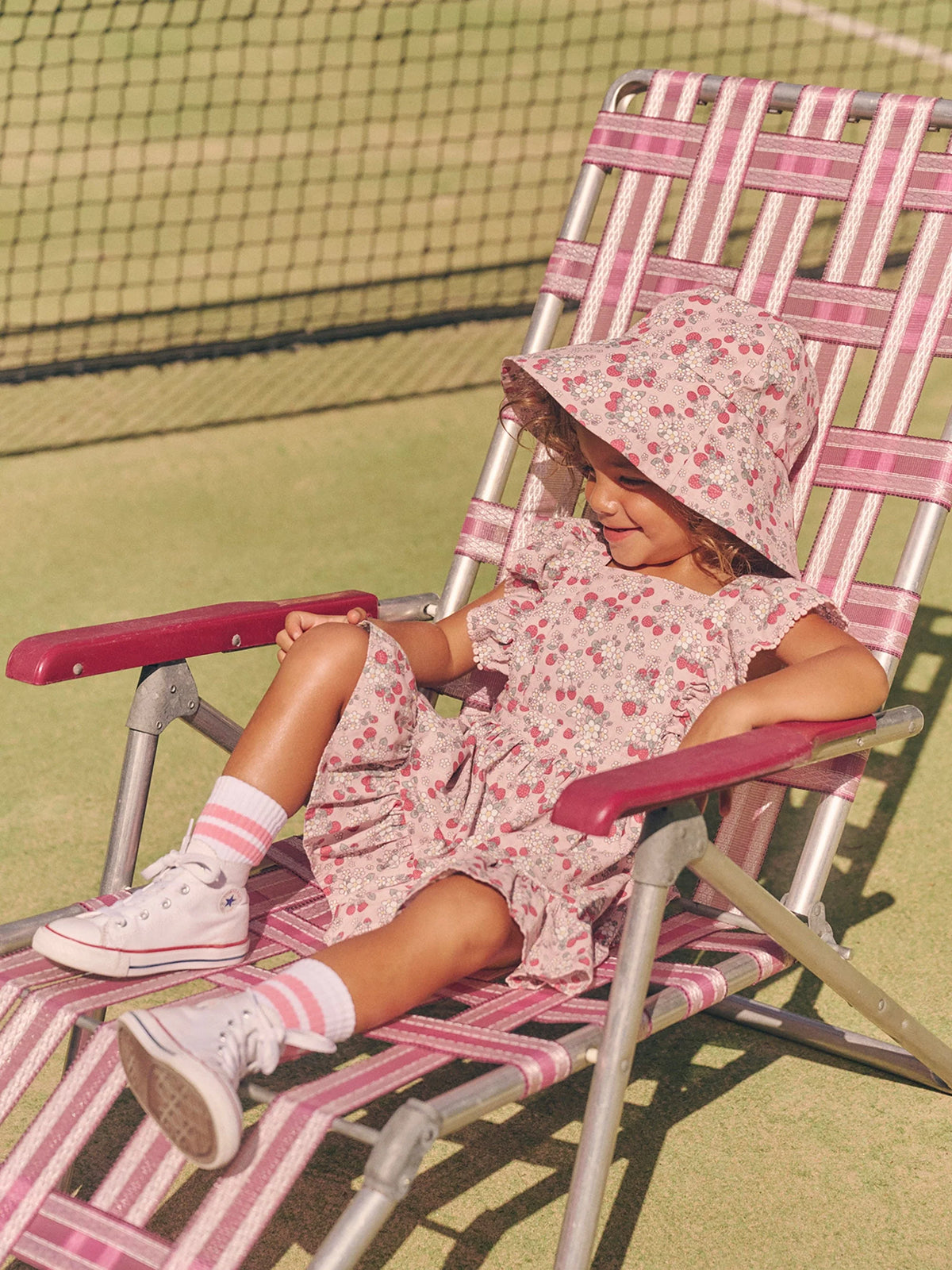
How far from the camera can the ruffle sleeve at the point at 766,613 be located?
2.36m

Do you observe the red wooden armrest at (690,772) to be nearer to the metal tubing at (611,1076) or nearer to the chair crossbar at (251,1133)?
the metal tubing at (611,1076)

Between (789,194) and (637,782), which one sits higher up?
(789,194)

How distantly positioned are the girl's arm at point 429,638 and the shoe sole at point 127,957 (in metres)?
0.52

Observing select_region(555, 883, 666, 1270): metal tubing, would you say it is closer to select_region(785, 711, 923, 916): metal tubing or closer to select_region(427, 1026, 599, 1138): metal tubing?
select_region(427, 1026, 599, 1138): metal tubing

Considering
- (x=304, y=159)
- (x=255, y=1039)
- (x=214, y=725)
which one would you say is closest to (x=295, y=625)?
(x=214, y=725)

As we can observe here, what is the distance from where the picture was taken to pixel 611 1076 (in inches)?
70.3

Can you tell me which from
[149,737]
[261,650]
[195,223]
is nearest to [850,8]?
[195,223]

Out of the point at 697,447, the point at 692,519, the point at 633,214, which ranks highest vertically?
the point at 633,214

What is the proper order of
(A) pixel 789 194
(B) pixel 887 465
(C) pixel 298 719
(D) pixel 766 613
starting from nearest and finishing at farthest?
1. (C) pixel 298 719
2. (D) pixel 766 613
3. (B) pixel 887 465
4. (A) pixel 789 194

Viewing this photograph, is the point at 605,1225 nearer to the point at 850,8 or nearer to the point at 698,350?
the point at 698,350

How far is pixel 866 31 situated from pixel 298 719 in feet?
32.4

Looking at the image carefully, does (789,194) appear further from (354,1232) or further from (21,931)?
(354,1232)

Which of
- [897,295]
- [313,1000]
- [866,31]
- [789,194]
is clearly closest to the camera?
[313,1000]

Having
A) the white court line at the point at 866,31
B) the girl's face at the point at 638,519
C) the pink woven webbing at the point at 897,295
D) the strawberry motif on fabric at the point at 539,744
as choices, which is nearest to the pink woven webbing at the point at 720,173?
the pink woven webbing at the point at 897,295
